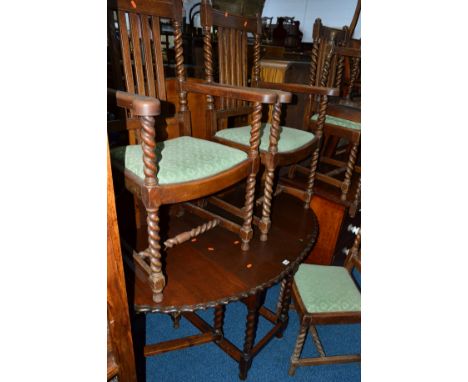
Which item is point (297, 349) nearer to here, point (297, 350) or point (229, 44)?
point (297, 350)

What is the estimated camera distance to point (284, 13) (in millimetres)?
8023

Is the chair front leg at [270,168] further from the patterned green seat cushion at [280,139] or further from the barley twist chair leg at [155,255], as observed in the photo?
the barley twist chair leg at [155,255]

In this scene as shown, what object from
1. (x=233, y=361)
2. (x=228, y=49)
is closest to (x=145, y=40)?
(x=228, y=49)

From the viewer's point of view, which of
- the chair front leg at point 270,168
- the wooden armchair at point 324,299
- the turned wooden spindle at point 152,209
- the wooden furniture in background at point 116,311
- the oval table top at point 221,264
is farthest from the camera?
the wooden armchair at point 324,299

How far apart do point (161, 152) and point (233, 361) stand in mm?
1177

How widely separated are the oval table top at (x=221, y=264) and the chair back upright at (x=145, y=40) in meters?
0.58

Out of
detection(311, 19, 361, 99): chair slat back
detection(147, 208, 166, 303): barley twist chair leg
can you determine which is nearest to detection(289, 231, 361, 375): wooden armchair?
detection(147, 208, 166, 303): barley twist chair leg

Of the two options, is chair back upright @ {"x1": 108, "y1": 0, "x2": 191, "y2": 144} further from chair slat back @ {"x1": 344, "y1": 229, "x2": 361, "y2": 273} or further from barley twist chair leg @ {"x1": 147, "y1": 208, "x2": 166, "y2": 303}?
chair slat back @ {"x1": 344, "y1": 229, "x2": 361, "y2": 273}

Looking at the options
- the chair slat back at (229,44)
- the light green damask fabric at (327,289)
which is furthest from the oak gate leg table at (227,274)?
the chair slat back at (229,44)

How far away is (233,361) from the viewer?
5.45ft

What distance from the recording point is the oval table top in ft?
3.67

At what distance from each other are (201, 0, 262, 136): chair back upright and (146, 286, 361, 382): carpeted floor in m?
1.17

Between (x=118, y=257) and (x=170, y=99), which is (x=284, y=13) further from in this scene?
(x=118, y=257)

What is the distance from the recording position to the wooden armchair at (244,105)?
56.3 inches
